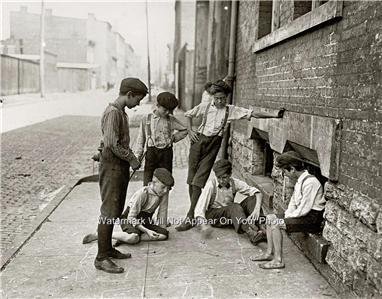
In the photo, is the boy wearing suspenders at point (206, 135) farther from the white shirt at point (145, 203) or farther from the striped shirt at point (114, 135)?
the striped shirt at point (114, 135)

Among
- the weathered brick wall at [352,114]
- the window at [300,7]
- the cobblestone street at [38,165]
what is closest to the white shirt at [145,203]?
the cobblestone street at [38,165]

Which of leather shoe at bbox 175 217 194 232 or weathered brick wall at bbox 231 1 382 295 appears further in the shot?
leather shoe at bbox 175 217 194 232

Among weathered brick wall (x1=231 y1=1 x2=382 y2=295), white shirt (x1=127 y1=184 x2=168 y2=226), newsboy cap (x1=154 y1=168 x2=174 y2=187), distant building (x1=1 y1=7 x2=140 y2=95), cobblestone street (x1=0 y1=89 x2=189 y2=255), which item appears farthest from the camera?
distant building (x1=1 y1=7 x2=140 y2=95)

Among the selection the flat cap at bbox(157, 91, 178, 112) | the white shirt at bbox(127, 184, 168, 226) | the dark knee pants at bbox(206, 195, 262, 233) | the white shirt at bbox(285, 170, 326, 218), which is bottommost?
the dark knee pants at bbox(206, 195, 262, 233)

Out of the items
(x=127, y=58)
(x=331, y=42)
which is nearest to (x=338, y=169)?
(x=331, y=42)

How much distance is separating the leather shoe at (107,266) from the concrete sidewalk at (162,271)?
5 cm

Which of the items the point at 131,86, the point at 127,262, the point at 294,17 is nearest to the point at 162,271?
the point at 127,262

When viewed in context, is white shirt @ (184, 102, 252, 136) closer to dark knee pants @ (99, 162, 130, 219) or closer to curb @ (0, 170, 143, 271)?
dark knee pants @ (99, 162, 130, 219)

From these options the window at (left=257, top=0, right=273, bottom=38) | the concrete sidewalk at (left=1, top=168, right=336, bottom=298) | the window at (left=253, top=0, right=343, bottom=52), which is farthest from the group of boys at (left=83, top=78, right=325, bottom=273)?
the window at (left=257, top=0, right=273, bottom=38)

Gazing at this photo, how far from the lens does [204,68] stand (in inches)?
642

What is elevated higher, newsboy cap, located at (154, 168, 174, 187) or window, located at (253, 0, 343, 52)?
window, located at (253, 0, 343, 52)

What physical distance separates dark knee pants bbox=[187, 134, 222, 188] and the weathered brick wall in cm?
119

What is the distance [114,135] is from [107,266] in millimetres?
1209

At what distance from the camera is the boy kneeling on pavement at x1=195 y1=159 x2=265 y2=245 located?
5.27 m
